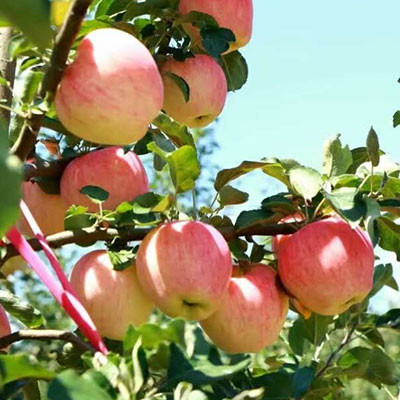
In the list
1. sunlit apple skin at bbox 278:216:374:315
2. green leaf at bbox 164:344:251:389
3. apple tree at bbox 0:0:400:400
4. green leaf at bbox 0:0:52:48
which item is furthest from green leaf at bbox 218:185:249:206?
green leaf at bbox 0:0:52:48

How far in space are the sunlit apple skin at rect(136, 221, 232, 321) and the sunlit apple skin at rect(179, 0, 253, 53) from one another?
348 mm

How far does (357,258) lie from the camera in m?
1.11

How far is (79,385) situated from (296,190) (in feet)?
1.65

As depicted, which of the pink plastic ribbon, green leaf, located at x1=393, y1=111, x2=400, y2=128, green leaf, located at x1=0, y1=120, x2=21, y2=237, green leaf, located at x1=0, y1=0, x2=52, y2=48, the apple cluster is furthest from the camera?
green leaf, located at x1=393, y1=111, x2=400, y2=128

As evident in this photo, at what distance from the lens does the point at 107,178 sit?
117cm

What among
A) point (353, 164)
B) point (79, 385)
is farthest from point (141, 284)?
point (353, 164)

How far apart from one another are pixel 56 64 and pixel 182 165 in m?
0.26

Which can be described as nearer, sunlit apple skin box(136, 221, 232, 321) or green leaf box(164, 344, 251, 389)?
green leaf box(164, 344, 251, 389)

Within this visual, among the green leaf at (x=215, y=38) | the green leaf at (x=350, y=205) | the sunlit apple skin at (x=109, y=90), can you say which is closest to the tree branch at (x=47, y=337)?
the sunlit apple skin at (x=109, y=90)

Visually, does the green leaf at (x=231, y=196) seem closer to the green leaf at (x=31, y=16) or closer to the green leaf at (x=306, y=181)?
the green leaf at (x=306, y=181)

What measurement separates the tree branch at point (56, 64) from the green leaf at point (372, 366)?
21.0 inches

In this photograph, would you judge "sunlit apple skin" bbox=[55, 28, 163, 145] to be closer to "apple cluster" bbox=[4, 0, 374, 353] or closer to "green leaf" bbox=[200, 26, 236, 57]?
"apple cluster" bbox=[4, 0, 374, 353]

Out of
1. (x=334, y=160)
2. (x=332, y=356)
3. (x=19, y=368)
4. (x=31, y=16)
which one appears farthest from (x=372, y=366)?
(x=31, y=16)

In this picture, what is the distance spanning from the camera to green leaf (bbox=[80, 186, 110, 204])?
1.07 m
